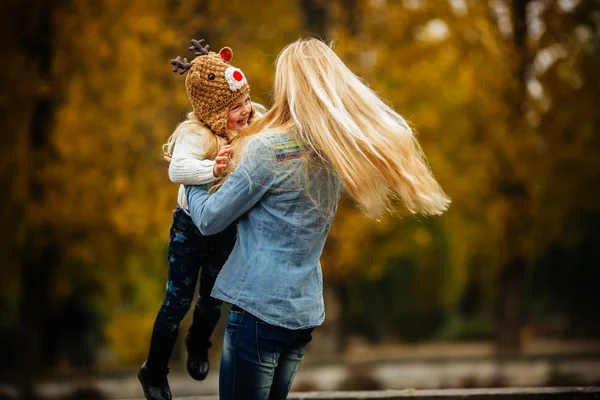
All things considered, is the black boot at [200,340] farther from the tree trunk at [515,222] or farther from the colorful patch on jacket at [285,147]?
the tree trunk at [515,222]

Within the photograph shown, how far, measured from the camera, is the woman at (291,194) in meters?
2.89

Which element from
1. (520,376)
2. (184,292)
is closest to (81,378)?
(520,376)

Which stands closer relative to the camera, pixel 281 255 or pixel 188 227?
pixel 281 255

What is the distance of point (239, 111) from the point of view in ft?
11.4

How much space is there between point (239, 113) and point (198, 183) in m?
0.48

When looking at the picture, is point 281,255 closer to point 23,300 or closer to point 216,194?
point 216,194

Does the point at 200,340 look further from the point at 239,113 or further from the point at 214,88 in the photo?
the point at 214,88

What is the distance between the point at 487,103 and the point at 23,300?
8.36 meters

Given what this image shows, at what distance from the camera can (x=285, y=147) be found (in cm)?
290

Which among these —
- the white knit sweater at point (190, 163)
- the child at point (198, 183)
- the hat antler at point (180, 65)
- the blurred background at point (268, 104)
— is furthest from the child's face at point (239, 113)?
the blurred background at point (268, 104)

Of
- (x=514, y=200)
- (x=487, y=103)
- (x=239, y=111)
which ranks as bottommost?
(x=514, y=200)

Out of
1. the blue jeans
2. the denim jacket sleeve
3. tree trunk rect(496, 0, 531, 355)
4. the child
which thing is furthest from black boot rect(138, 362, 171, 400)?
tree trunk rect(496, 0, 531, 355)

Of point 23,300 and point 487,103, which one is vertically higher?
point 487,103

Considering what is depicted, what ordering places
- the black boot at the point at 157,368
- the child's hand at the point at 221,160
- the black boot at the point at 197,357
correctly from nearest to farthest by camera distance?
the child's hand at the point at 221,160, the black boot at the point at 157,368, the black boot at the point at 197,357
